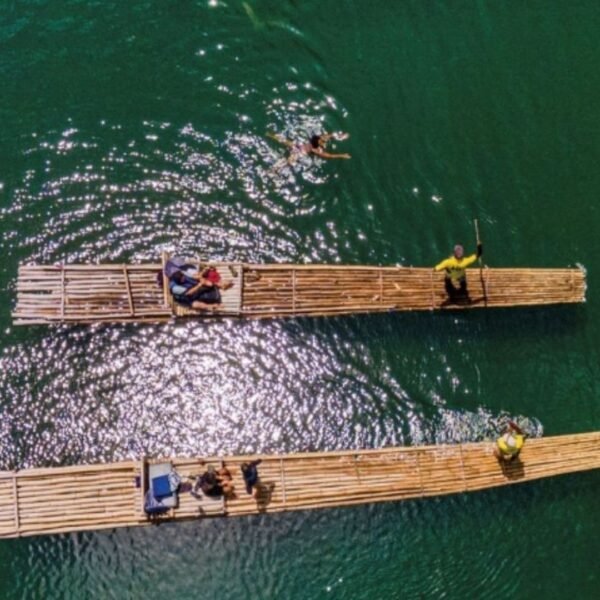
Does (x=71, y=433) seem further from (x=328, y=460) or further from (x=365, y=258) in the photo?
(x=365, y=258)

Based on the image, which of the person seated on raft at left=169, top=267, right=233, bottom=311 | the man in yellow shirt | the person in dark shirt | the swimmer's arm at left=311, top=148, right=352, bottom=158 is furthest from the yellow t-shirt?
the person in dark shirt

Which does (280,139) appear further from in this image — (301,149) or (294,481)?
(294,481)

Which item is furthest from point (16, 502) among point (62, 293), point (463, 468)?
point (463, 468)

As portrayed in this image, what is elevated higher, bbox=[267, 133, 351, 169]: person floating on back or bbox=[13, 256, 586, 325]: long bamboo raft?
bbox=[267, 133, 351, 169]: person floating on back

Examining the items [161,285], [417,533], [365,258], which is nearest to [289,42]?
[365,258]

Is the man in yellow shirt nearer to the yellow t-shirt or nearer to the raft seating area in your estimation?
the yellow t-shirt

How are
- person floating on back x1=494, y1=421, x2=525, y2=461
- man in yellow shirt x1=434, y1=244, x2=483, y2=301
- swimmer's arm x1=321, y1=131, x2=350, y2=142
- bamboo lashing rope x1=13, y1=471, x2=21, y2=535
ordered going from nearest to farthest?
bamboo lashing rope x1=13, y1=471, x2=21, y2=535, person floating on back x1=494, y1=421, x2=525, y2=461, man in yellow shirt x1=434, y1=244, x2=483, y2=301, swimmer's arm x1=321, y1=131, x2=350, y2=142
